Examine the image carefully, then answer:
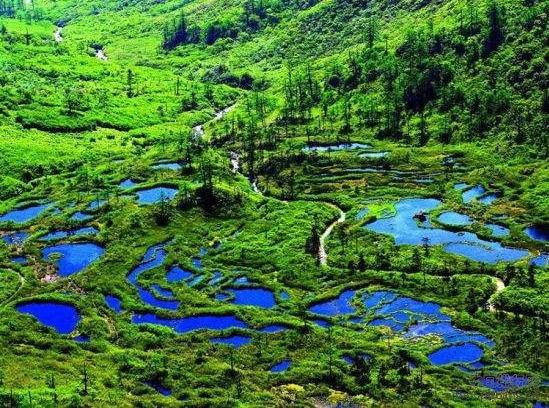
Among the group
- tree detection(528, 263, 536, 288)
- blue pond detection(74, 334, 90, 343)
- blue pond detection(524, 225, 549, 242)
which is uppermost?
blue pond detection(524, 225, 549, 242)

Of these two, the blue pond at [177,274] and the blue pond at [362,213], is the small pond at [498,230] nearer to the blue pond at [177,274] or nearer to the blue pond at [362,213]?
the blue pond at [362,213]

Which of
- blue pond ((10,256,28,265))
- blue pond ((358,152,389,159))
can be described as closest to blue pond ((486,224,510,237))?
blue pond ((358,152,389,159))

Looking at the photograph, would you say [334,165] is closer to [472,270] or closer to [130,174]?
[130,174]

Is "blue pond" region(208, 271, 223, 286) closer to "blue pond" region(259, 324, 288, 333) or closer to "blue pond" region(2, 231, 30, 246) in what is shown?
"blue pond" region(259, 324, 288, 333)

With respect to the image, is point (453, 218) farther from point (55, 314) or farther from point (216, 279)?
point (55, 314)

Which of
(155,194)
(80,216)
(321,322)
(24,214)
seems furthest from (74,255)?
(321,322)

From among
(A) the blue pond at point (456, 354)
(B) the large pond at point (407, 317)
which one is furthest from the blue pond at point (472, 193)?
(A) the blue pond at point (456, 354)
